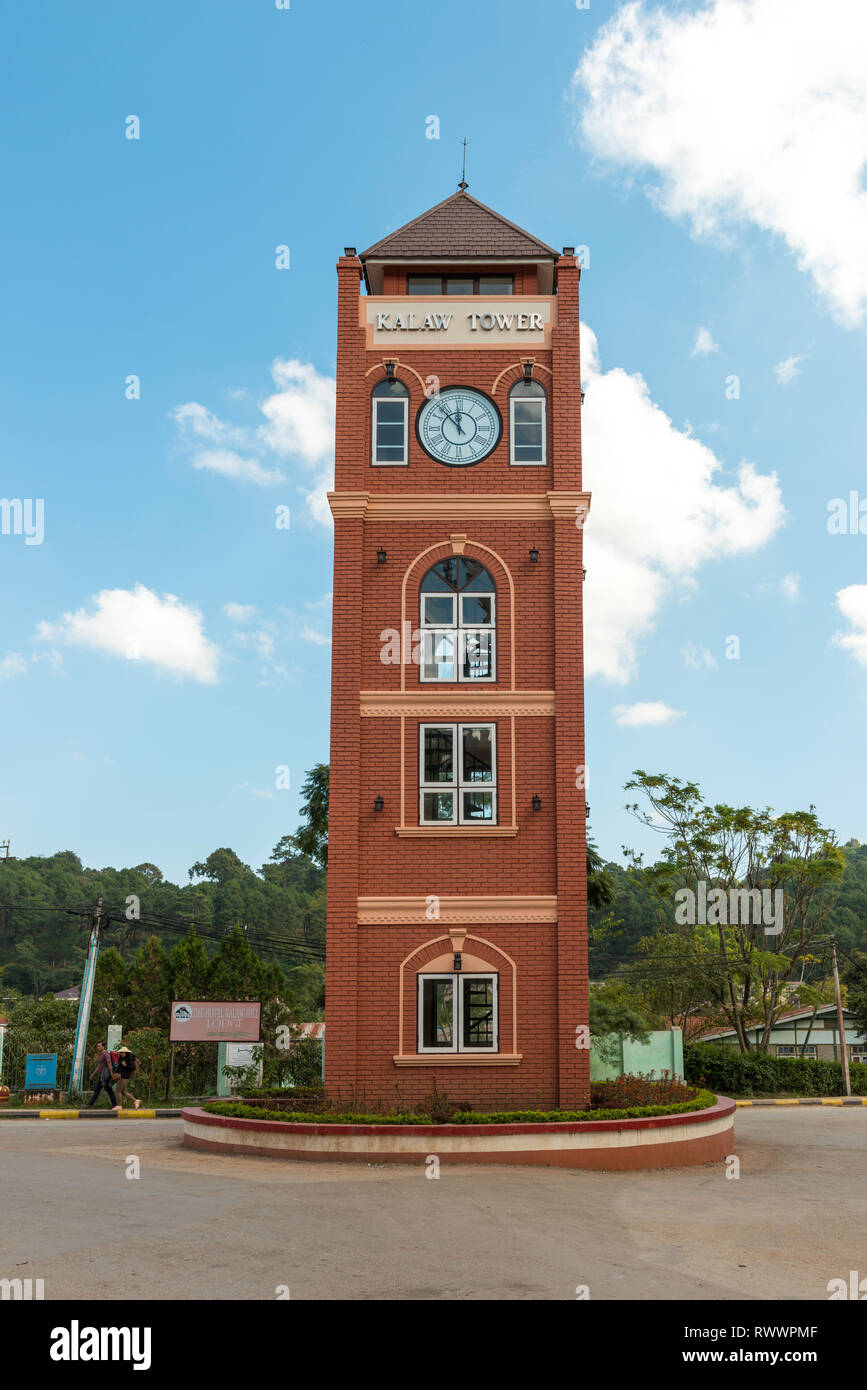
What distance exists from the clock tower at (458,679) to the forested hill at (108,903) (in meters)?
66.6

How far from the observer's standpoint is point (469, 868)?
1936 cm

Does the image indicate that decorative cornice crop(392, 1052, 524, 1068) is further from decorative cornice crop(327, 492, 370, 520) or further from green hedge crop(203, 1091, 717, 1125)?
decorative cornice crop(327, 492, 370, 520)

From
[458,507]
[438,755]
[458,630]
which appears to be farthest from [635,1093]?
[458,507]

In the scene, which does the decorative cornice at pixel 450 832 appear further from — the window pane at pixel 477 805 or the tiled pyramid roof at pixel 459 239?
the tiled pyramid roof at pixel 459 239

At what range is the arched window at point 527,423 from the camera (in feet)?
68.7

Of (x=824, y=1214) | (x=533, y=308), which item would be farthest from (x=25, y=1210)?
(x=533, y=308)

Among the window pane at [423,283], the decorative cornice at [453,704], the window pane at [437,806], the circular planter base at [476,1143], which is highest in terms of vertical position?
the window pane at [423,283]

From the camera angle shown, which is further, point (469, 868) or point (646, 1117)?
point (469, 868)

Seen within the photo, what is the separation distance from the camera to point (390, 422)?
2111cm

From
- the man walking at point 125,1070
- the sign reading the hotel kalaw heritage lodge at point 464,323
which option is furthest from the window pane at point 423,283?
the man walking at point 125,1070

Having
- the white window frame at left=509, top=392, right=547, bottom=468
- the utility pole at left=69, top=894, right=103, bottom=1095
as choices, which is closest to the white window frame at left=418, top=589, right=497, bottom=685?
the white window frame at left=509, top=392, right=547, bottom=468

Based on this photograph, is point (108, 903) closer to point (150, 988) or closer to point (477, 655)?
point (150, 988)
